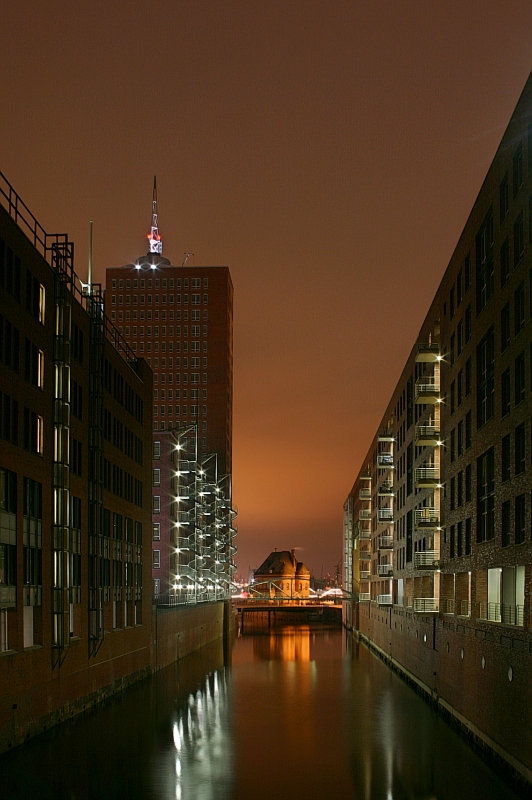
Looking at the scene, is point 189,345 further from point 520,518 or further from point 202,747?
point 520,518

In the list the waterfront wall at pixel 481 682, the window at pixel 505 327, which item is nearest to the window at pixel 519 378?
the window at pixel 505 327

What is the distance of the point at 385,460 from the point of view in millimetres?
86125

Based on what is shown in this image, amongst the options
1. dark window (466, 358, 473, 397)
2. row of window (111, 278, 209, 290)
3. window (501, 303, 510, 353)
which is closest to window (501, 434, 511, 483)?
window (501, 303, 510, 353)

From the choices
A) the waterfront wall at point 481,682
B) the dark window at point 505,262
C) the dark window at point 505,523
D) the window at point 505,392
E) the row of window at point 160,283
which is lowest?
the waterfront wall at point 481,682

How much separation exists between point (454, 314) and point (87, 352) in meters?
17.8

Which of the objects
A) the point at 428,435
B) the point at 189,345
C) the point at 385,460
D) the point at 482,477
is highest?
the point at 189,345

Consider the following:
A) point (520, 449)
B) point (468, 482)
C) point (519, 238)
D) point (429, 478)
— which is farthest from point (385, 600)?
point (519, 238)

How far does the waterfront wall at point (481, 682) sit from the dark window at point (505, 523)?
3.08m

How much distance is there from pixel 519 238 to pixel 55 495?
2117 centimetres

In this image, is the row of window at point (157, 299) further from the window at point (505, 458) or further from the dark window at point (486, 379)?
the window at point (505, 458)

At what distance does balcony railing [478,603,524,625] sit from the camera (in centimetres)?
3219

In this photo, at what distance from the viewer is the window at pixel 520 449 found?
3228cm

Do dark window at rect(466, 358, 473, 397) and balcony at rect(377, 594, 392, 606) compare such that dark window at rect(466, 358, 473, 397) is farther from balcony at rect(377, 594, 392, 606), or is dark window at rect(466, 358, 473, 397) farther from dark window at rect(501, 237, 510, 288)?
balcony at rect(377, 594, 392, 606)

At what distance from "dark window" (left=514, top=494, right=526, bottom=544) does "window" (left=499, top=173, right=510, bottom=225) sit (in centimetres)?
1032
